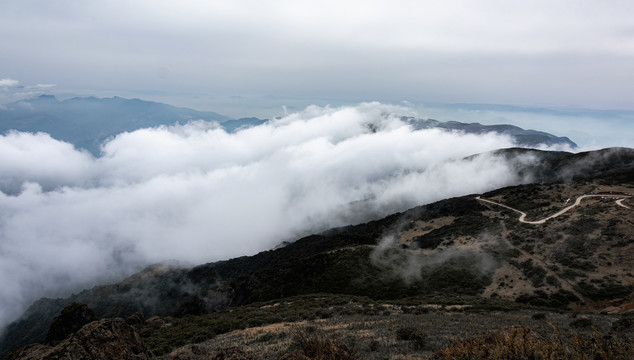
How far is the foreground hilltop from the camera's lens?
2845cm

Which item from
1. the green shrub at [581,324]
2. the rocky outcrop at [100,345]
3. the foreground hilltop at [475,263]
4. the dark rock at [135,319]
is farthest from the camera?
the foreground hilltop at [475,263]

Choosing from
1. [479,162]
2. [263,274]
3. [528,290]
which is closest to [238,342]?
[528,290]

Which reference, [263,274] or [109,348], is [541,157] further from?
[109,348]

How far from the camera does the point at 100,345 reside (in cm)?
880

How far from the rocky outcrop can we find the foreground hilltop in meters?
7.71

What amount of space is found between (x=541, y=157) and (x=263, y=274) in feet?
453

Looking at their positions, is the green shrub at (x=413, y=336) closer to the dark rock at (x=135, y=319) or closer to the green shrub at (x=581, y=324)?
the green shrub at (x=581, y=324)

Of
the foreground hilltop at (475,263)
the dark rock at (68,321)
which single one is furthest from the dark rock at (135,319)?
the dark rock at (68,321)

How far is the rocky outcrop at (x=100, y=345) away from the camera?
8305mm

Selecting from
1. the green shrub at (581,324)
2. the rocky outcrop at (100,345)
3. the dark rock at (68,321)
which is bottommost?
the dark rock at (68,321)

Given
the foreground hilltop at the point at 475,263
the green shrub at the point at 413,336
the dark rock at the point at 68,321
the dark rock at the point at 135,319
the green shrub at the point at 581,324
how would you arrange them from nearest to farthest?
A: the green shrub at the point at 413,336 < the green shrub at the point at 581,324 < the dark rock at the point at 135,319 < the foreground hilltop at the point at 475,263 < the dark rock at the point at 68,321

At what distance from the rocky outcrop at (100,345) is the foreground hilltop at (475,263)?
303 inches

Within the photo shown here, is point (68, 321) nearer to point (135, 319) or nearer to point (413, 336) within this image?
point (135, 319)

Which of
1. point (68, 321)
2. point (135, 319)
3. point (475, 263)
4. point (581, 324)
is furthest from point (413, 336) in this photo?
point (475, 263)
